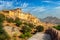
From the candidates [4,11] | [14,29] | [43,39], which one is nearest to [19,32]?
[14,29]

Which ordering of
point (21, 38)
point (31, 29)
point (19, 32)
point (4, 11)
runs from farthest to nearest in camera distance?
point (4, 11) → point (31, 29) → point (19, 32) → point (21, 38)

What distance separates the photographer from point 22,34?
45250mm

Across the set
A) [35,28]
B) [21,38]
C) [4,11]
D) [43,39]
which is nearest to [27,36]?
[21,38]

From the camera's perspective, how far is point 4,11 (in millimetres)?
69750

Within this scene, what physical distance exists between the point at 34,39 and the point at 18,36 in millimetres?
4569

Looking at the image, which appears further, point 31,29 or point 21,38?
point 31,29

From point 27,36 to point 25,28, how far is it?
5053mm

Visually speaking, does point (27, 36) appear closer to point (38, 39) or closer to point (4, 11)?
point (38, 39)

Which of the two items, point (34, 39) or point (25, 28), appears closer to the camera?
point (34, 39)

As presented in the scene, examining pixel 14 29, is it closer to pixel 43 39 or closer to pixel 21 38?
pixel 21 38

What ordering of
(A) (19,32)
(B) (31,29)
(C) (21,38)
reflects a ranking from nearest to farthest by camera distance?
(C) (21,38), (A) (19,32), (B) (31,29)

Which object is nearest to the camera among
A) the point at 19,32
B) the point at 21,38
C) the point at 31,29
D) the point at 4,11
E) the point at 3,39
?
the point at 3,39

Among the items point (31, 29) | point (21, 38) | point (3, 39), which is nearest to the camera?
point (3, 39)

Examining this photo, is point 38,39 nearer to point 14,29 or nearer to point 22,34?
point 22,34
